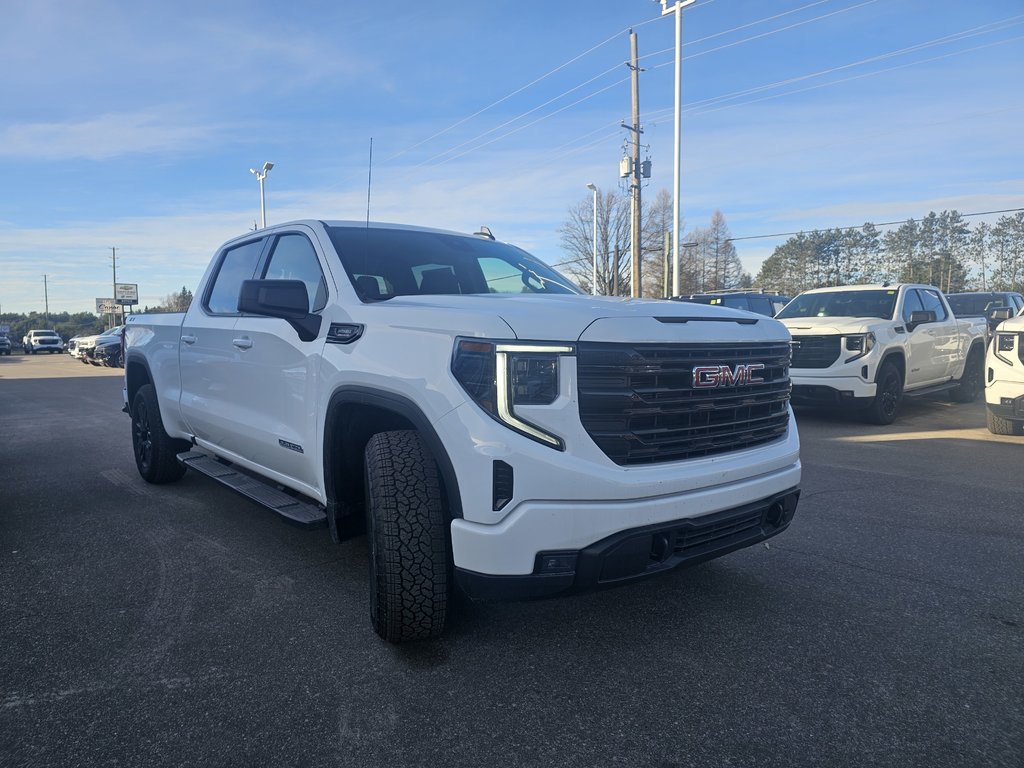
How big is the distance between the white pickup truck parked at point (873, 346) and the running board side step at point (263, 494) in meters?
6.43

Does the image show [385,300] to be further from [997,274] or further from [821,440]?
[997,274]

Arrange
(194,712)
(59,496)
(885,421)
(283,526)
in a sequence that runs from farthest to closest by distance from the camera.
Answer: (885,421) < (59,496) < (283,526) < (194,712)

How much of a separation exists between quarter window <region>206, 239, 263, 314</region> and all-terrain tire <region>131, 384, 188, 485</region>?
122 centimetres

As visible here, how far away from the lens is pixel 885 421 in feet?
29.4

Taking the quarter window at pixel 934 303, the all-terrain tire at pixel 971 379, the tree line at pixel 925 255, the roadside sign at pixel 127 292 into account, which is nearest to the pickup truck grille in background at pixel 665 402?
the quarter window at pixel 934 303

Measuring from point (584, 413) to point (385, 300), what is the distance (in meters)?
1.32

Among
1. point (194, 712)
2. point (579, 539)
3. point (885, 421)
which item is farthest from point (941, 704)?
point (885, 421)

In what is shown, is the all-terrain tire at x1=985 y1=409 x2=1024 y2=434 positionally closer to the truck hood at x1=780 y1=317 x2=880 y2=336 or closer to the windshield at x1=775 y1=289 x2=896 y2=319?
the truck hood at x1=780 y1=317 x2=880 y2=336

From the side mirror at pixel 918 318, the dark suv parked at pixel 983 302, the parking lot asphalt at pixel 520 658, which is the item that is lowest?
the parking lot asphalt at pixel 520 658

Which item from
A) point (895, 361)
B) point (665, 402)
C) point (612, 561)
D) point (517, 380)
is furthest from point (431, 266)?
point (895, 361)

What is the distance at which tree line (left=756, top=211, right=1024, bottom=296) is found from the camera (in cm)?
4900

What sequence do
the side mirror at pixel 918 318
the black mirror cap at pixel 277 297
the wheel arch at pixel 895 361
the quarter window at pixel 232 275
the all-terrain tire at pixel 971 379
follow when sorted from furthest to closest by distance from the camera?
the all-terrain tire at pixel 971 379 → the side mirror at pixel 918 318 → the wheel arch at pixel 895 361 → the quarter window at pixel 232 275 → the black mirror cap at pixel 277 297

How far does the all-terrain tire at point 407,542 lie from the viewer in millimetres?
2668

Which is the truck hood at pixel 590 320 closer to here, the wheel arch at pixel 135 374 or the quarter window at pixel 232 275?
the quarter window at pixel 232 275
